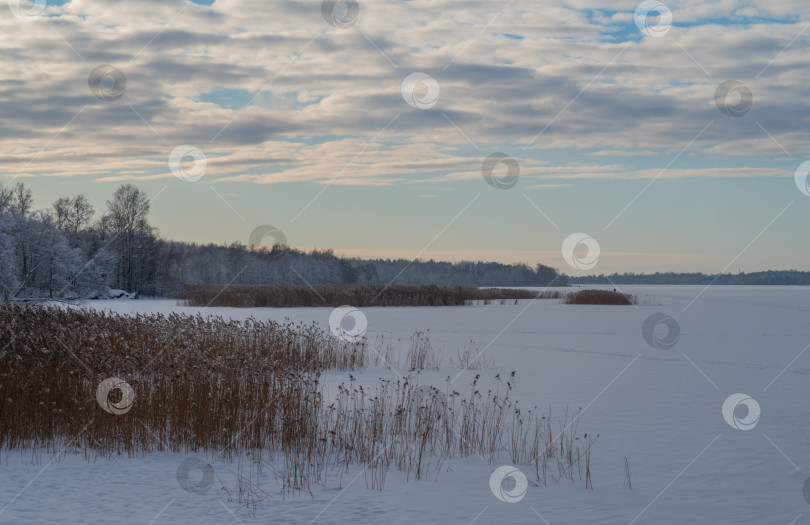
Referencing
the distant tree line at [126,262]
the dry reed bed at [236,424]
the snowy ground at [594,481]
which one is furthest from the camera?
the distant tree line at [126,262]

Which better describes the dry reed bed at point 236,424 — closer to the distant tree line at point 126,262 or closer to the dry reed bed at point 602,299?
the distant tree line at point 126,262

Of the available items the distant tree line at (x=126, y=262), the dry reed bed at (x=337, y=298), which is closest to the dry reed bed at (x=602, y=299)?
the dry reed bed at (x=337, y=298)

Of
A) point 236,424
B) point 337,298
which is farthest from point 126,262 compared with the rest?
point 236,424

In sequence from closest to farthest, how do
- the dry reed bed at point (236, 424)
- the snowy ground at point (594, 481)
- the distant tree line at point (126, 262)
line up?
the snowy ground at point (594, 481), the dry reed bed at point (236, 424), the distant tree line at point (126, 262)

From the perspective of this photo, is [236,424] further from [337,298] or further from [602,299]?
[602,299]

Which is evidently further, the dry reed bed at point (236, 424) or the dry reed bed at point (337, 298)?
the dry reed bed at point (337, 298)

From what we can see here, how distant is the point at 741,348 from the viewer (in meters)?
18.5

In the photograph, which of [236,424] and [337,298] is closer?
[236,424]

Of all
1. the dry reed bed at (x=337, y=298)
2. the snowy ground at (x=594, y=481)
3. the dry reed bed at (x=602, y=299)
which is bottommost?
the snowy ground at (x=594, y=481)

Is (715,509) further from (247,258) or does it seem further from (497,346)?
(247,258)

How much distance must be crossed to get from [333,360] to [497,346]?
6.09m

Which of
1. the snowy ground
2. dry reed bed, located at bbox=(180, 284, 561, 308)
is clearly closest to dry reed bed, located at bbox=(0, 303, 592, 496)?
the snowy ground

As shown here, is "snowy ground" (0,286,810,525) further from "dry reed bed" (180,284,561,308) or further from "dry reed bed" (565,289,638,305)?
"dry reed bed" (565,289,638,305)

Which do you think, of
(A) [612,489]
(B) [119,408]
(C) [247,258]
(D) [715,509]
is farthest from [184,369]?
(C) [247,258]
